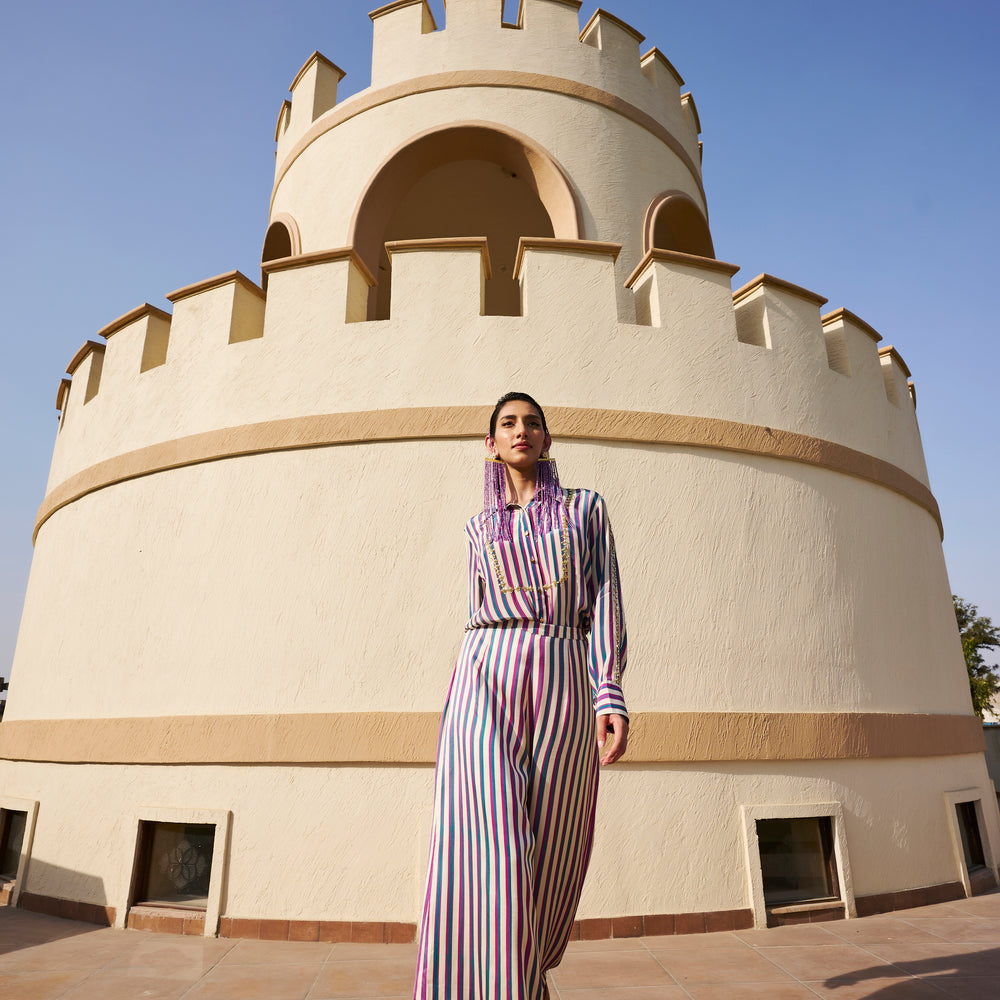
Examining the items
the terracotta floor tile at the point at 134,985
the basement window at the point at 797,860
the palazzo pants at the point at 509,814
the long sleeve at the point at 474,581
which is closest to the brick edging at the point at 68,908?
the terracotta floor tile at the point at 134,985

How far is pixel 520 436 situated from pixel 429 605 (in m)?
2.07

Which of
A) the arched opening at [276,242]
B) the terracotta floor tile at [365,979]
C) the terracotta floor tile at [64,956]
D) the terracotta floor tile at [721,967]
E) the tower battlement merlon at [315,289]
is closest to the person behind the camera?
the terracotta floor tile at [365,979]

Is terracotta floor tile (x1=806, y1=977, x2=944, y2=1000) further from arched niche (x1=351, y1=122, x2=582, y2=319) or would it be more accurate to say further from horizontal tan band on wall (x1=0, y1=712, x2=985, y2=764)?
arched niche (x1=351, y1=122, x2=582, y2=319)

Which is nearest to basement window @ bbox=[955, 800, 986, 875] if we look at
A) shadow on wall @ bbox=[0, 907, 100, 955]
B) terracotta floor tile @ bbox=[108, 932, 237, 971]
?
terracotta floor tile @ bbox=[108, 932, 237, 971]

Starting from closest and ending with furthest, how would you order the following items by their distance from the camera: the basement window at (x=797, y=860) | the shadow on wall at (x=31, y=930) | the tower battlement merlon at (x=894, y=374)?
the shadow on wall at (x=31, y=930) < the basement window at (x=797, y=860) < the tower battlement merlon at (x=894, y=374)

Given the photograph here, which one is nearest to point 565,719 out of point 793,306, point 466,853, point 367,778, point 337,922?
point 466,853

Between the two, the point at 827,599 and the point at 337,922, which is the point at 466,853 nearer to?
the point at 337,922

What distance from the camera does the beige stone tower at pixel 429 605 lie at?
4.24 m

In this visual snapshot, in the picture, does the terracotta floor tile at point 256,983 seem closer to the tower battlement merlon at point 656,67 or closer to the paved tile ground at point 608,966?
the paved tile ground at point 608,966

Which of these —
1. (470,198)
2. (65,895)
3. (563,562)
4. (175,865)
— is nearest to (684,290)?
(563,562)

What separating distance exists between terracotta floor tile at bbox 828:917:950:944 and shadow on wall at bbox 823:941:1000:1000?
267 mm

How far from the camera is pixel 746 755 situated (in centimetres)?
438

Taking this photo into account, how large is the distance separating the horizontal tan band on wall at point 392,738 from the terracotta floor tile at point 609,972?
988 mm

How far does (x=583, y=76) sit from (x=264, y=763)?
21.8ft
